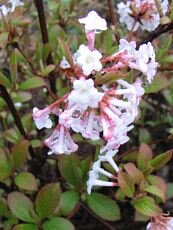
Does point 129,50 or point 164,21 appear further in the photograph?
point 164,21

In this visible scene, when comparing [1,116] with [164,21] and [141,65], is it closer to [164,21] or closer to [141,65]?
[164,21]

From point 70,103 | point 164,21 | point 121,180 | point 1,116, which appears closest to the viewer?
point 70,103

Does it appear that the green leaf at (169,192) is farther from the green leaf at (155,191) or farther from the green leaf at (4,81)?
the green leaf at (4,81)

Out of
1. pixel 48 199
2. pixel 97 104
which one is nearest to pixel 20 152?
→ pixel 48 199

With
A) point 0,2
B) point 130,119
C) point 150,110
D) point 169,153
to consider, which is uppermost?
point 0,2

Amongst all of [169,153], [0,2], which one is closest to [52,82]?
[0,2]

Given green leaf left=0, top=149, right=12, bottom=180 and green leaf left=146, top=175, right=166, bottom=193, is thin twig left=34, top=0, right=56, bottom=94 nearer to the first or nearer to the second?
green leaf left=0, top=149, right=12, bottom=180
